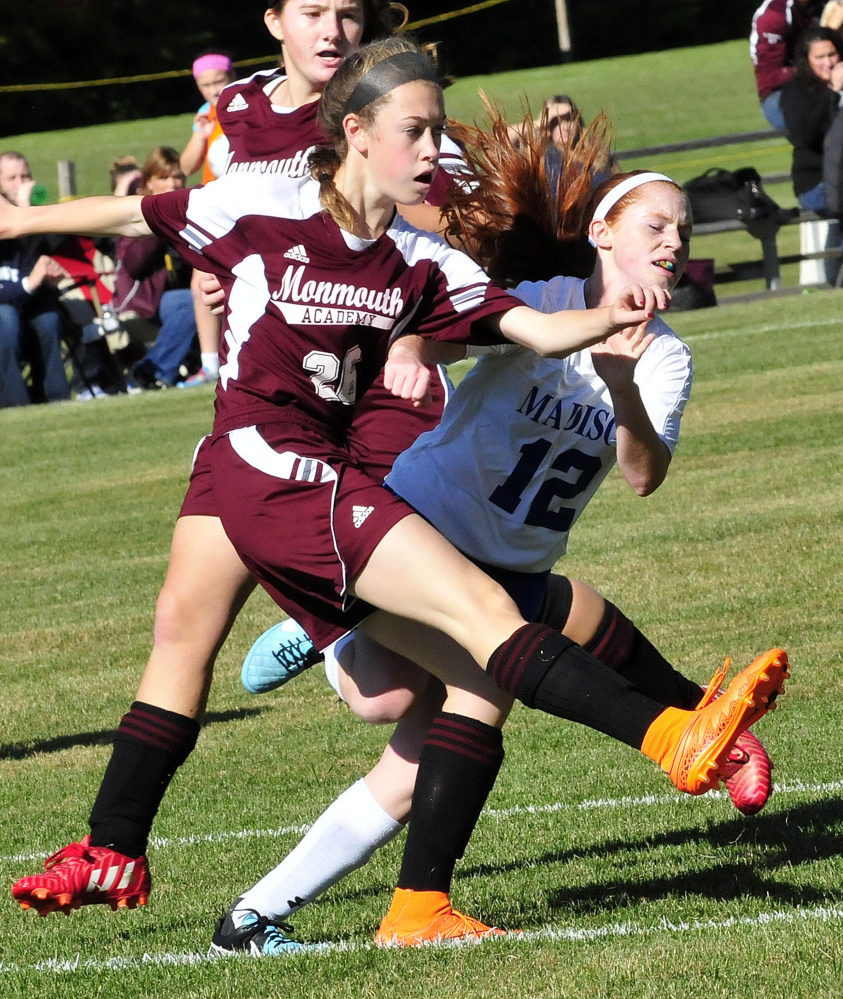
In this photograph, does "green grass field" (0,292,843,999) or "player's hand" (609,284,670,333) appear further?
"green grass field" (0,292,843,999)

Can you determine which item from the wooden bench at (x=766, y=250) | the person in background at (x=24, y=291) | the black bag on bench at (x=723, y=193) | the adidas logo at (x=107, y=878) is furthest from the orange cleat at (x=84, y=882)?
the black bag on bench at (x=723, y=193)

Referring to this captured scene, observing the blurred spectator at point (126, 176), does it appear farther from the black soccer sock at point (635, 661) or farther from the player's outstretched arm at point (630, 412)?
the player's outstretched arm at point (630, 412)

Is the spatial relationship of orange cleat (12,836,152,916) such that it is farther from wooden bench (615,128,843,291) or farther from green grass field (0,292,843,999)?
wooden bench (615,128,843,291)

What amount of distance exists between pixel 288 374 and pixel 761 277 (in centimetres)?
1567

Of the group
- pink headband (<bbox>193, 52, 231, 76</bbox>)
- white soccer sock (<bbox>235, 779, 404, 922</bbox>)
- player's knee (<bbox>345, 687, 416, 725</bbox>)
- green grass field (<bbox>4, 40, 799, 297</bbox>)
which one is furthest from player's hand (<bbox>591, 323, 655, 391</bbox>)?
green grass field (<bbox>4, 40, 799, 297</bbox>)

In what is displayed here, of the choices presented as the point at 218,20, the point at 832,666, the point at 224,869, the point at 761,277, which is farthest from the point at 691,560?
the point at 218,20

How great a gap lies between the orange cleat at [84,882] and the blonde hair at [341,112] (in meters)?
1.51

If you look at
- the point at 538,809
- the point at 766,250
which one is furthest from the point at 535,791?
the point at 766,250

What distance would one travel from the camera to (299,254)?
12.4ft

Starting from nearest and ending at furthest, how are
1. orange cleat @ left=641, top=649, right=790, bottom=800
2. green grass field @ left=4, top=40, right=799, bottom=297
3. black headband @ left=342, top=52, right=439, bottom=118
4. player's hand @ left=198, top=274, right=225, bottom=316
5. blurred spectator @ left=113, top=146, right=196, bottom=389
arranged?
orange cleat @ left=641, top=649, right=790, bottom=800 → black headband @ left=342, top=52, right=439, bottom=118 → player's hand @ left=198, top=274, right=225, bottom=316 → blurred spectator @ left=113, top=146, right=196, bottom=389 → green grass field @ left=4, top=40, right=799, bottom=297

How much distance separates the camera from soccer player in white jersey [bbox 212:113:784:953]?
12.4 feet

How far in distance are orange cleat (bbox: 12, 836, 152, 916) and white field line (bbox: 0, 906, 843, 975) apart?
143 millimetres

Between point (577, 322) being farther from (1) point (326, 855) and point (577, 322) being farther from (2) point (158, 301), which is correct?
(2) point (158, 301)

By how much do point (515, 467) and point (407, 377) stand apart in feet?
1.50
